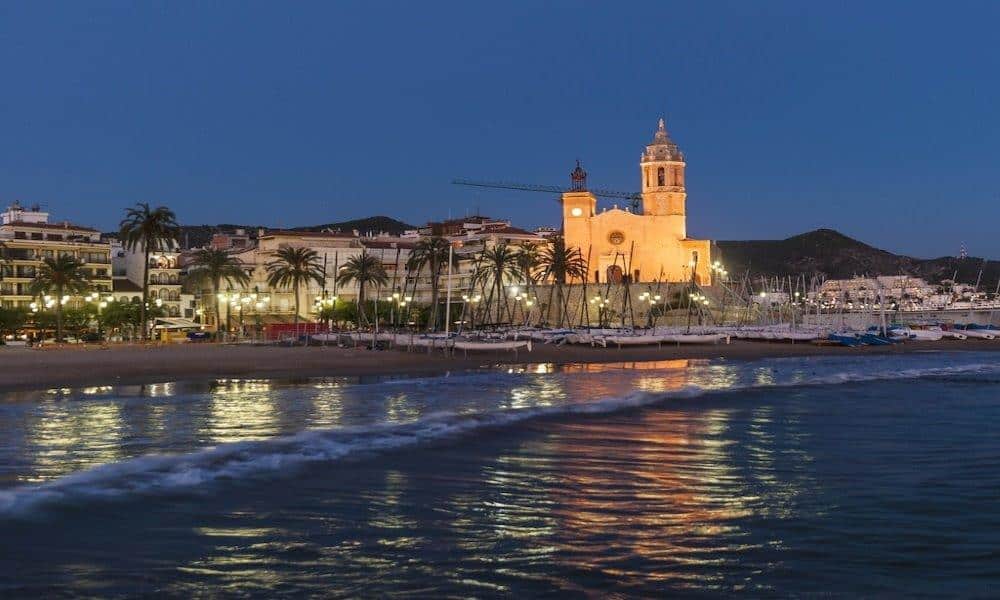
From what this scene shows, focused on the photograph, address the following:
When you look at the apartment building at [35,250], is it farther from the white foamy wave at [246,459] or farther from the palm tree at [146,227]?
the white foamy wave at [246,459]

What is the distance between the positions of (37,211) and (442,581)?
4257 inches

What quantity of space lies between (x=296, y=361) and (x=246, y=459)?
31.9 meters

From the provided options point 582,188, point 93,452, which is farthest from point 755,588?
point 582,188

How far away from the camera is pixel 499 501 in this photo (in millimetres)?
12195

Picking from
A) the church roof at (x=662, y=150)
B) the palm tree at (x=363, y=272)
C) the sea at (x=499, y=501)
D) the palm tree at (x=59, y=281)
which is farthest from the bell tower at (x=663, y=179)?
the sea at (x=499, y=501)

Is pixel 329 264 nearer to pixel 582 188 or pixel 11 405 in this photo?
pixel 582 188

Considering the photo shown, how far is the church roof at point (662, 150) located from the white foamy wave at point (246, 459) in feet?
334

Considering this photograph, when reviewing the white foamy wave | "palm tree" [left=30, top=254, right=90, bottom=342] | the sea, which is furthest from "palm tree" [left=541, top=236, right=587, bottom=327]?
the sea

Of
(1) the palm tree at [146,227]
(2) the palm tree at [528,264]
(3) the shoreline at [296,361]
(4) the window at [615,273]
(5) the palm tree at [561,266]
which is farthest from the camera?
(4) the window at [615,273]

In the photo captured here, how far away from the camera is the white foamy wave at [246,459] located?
12719 mm

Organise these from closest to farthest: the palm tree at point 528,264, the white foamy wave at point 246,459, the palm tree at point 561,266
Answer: the white foamy wave at point 246,459
the palm tree at point 528,264
the palm tree at point 561,266

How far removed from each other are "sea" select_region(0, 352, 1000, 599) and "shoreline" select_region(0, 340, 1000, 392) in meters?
12.6

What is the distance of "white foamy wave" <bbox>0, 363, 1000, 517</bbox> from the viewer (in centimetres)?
1272

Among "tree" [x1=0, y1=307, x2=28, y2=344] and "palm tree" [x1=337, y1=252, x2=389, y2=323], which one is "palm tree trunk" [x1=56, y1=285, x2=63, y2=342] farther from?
"palm tree" [x1=337, y1=252, x2=389, y2=323]
